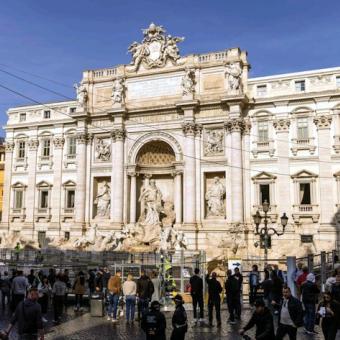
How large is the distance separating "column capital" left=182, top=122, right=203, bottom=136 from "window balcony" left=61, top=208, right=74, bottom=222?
11.3 m

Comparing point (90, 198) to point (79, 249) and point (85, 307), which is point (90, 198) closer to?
point (79, 249)

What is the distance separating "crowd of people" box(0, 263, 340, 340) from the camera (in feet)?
27.3

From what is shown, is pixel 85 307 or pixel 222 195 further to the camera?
pixel 222 195

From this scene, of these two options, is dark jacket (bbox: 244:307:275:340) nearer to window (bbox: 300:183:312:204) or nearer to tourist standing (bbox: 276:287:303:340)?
tourist standing (bbox: 276:287:303:340)

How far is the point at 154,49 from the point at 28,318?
29231 mm

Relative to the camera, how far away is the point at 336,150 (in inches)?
1166

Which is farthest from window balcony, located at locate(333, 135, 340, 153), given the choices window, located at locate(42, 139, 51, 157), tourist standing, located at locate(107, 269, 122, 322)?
window, located at locate(42, 139, 51, 157)

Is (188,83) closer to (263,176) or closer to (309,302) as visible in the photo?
(263,176)

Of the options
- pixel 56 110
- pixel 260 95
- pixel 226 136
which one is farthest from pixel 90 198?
pixel 260 95

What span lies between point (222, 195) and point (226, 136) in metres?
4.10

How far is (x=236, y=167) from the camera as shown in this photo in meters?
31.1

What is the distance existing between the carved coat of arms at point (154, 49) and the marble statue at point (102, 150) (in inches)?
243

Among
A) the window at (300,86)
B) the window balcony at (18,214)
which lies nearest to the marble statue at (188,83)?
the window at (300,86)

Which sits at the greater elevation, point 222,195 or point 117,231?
point 222,195
